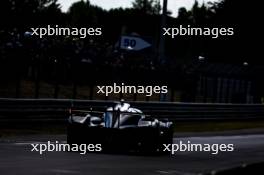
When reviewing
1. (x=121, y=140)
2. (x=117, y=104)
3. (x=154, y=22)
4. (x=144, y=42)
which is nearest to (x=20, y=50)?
(x=144, y=42)

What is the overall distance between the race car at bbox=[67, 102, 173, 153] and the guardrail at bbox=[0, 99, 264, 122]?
2.45ft

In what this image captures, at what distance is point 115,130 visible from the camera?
13625 millimetres

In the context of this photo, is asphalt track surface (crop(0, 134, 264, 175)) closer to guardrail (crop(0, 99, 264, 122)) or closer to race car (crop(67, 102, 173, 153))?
race car (crop(67, 102, 173, 153))

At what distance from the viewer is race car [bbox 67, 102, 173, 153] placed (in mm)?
13625

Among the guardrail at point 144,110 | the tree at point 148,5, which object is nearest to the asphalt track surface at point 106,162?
the guardrail at point 144,110

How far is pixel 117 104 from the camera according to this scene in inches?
598

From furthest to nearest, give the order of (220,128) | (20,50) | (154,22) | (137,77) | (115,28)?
(115,28) → (154,22) → (137,77) → (220,128) → (20,50)

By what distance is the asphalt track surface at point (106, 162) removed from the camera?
10.2 meters

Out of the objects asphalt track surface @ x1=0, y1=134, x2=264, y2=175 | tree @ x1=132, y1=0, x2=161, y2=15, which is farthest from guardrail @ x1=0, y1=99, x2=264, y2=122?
tree @ x1=132, y1=0, x2=161, y2=15

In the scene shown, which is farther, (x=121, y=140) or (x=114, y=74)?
(x=114, y=74)

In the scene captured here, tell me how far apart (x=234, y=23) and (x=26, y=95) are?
4835cm

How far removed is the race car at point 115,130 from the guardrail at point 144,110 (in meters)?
0.75

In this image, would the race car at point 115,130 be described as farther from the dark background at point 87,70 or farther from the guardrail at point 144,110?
the dark background at point 87,70

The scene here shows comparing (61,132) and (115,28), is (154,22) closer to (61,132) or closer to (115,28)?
(115,28)
